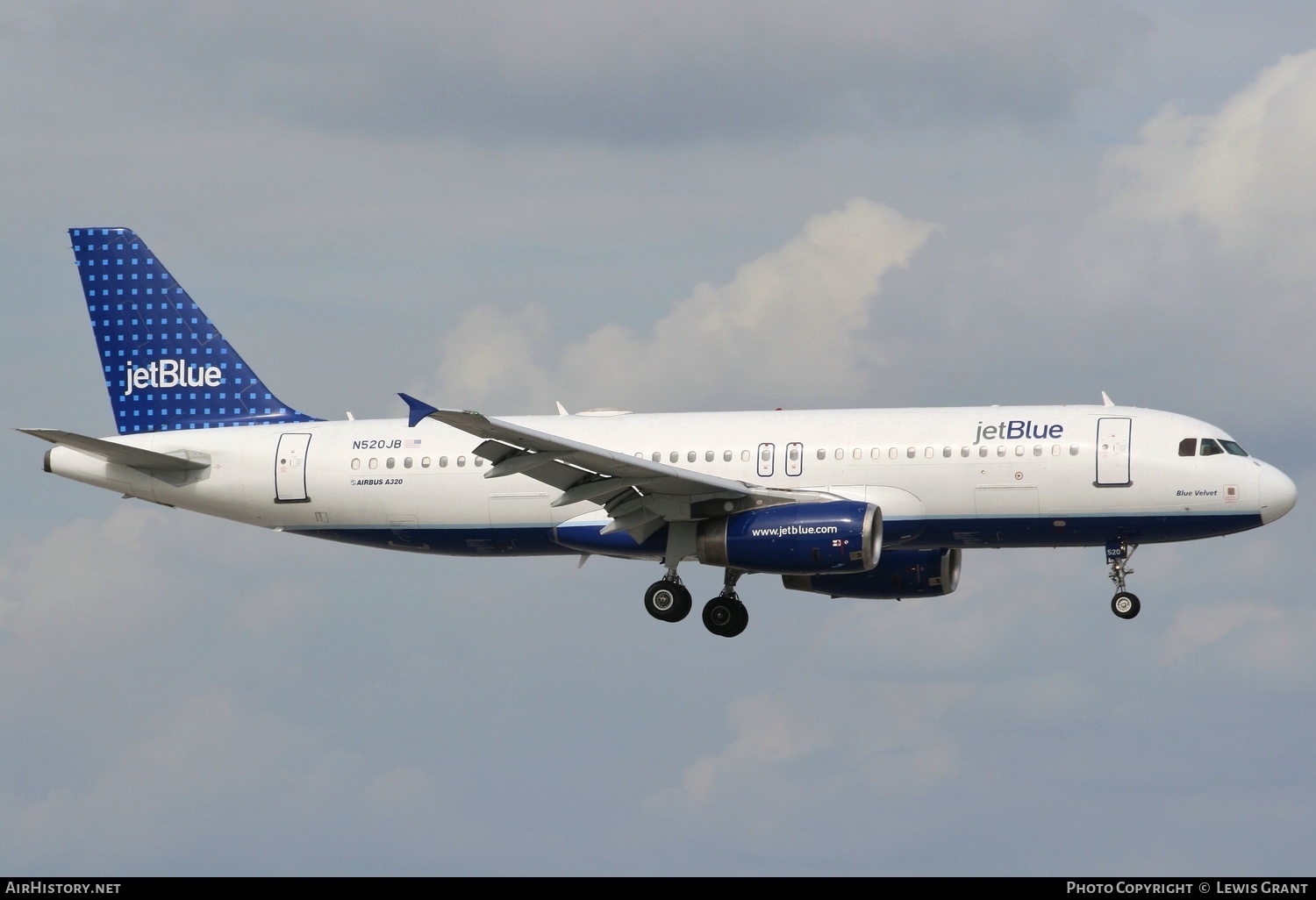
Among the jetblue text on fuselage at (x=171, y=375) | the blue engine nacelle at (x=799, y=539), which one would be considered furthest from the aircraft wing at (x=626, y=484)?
the jetblue text on fuselage at (x=171, y=375)

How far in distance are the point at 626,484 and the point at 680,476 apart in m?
1.58

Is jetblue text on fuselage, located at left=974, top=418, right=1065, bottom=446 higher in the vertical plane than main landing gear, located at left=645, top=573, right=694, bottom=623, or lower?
higher

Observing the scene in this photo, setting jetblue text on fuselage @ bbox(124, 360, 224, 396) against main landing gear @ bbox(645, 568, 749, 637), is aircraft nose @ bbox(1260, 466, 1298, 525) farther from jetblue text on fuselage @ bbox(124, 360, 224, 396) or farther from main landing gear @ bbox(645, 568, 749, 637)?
jetblue text on fuselage @ bbox(124, 360, 224, 396)

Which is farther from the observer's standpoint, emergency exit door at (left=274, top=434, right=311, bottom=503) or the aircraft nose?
emergency exit door at (left=274, top=434, right=311, bottom=503)

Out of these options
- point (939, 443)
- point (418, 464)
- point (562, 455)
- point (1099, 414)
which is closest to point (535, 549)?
point (418, 464)

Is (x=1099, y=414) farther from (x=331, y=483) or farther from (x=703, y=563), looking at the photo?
(x=331, y=483)

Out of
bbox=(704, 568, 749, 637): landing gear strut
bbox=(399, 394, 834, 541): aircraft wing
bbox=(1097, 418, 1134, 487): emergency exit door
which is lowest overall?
bbox=(704, 568, 749, 637): landing gear strut

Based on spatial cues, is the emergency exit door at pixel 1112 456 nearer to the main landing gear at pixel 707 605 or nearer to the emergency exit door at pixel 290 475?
the main landing gear at pixel 707 605

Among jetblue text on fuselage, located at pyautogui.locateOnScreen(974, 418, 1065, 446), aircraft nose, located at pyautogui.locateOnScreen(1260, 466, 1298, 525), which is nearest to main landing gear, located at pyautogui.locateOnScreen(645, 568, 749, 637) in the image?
jetblue text on fuselage, located at pyautogui.locateOnScreen(974, 418, 1065, 446)

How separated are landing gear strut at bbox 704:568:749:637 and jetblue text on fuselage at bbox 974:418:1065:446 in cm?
752

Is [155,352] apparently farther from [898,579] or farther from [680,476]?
[898,579]

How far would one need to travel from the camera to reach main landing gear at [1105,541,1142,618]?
155ft

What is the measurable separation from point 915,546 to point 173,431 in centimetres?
2060

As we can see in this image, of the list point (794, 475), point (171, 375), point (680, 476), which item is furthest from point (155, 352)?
point (794, 475)
